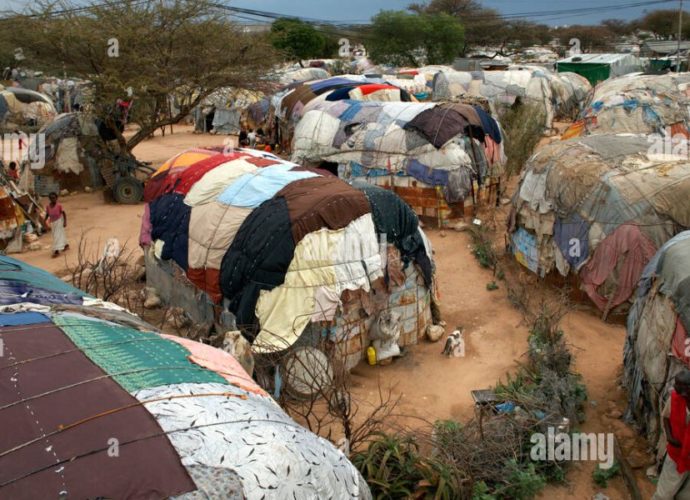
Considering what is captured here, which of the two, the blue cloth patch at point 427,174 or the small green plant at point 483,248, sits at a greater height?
the blue cloth patch at point 427,174

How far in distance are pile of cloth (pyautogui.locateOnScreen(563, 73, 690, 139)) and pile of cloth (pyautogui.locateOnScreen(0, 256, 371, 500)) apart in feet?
50.9

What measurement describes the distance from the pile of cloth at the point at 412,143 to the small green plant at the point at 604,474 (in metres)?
8.46

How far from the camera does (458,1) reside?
205 ft

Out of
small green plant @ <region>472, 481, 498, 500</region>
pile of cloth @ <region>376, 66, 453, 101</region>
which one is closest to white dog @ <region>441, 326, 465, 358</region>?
small green plant @ <region>472, 481, 498, 500</region>

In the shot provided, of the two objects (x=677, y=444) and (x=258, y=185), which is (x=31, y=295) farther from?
(x=677, y=444)

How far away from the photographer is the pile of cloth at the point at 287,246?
752 cm

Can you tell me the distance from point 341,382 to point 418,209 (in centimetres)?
931

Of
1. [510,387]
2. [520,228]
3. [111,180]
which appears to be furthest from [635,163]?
[111,180]

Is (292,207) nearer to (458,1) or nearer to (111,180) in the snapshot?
(111,180)

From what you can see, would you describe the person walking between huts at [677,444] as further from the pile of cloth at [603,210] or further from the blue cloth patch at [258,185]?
the blue cloth patch at [258,185]

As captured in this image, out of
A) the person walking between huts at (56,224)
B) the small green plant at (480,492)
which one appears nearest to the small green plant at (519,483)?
the small green plant at (480,492)

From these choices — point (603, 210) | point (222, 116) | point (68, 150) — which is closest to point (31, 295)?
point (603, 210)

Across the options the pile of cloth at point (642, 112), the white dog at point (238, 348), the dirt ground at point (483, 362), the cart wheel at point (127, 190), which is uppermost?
the pile of cloth at point (642, 112)

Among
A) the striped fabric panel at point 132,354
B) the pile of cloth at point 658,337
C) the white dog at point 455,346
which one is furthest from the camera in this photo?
the white dog at point 455,346
